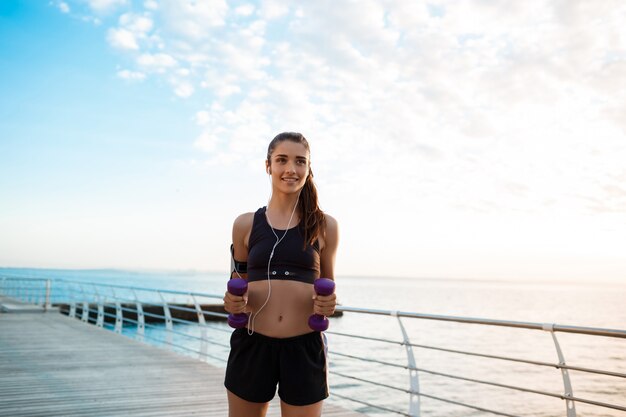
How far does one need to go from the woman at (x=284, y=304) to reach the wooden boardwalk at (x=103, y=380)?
2.71m

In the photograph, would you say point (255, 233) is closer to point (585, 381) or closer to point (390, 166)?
point (390, 166)

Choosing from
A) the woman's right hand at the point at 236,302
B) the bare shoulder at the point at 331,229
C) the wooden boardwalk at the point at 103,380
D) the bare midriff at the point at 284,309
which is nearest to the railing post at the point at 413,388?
the wooden boardwalk at the point at 103,380

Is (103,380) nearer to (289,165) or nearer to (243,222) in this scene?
(243,222)

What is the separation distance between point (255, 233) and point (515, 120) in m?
14.8

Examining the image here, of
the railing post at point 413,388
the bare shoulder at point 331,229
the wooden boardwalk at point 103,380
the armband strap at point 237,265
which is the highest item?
the bare shoulder at point 331,229

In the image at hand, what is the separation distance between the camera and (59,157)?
760 inches

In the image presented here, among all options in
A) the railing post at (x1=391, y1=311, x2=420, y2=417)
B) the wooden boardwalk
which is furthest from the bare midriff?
the wooden boardwalk

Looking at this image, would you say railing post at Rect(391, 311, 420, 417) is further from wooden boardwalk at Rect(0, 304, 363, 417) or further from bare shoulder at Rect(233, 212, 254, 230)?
bare shoulder at Rect(233, 212, 254, 230)

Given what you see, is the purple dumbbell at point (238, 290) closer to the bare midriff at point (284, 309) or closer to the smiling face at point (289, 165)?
the bare midriff at point (284, 309)

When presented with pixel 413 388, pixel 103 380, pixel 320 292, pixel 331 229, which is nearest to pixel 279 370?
pixel 320 292

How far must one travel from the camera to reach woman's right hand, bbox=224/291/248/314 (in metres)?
1.49

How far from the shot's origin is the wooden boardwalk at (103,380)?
4328 mm

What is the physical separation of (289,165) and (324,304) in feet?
1.41

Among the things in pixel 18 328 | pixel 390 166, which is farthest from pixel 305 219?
pixel 390 166
